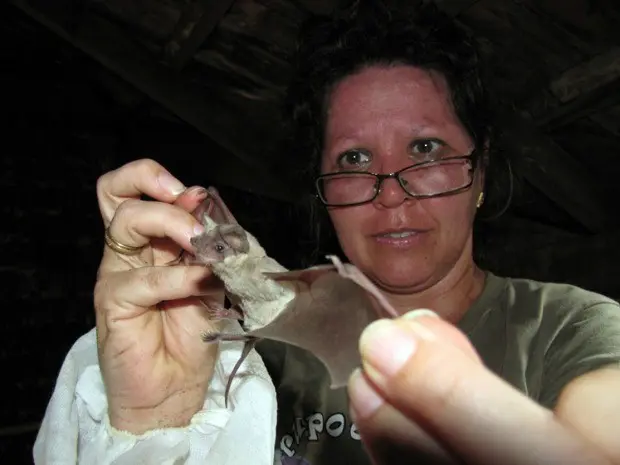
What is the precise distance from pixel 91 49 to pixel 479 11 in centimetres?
151

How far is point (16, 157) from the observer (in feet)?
8.94

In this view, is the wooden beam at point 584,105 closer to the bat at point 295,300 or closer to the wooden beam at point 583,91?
the wooden beam at point 583,91

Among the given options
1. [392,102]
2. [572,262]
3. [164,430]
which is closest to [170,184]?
[164,430]

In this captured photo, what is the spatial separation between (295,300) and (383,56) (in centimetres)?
80

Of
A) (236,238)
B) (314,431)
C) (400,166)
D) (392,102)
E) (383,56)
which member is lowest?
(314,431)

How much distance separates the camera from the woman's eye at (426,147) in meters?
1.22

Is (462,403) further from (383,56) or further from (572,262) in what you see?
(572,262)

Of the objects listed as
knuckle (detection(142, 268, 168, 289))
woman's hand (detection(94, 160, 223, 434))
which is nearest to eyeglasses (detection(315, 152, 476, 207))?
woman's hand (detection(94, 160, 223, 434))

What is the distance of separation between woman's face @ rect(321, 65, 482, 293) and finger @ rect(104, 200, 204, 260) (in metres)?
0.49

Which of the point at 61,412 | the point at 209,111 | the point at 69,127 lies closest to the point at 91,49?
the point at 209,111

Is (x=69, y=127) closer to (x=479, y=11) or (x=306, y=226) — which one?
(x=306, y=226)

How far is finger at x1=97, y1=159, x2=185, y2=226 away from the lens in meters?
0.91

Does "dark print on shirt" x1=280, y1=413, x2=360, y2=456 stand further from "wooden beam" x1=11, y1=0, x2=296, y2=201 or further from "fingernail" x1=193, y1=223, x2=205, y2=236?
"wooden beam" x1=11, y1=0, x2=296, y2=201

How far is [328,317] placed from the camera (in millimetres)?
705
